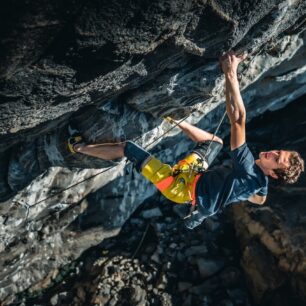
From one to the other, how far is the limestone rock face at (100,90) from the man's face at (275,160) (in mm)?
1032

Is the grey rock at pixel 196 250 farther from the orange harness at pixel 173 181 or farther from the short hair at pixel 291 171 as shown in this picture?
the short hair at pixel 291 171

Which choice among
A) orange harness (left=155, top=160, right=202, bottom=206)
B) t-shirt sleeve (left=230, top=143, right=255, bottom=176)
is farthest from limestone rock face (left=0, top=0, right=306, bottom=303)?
t-shirt sleeve (left=230, top=143, right=255, bottom=176)

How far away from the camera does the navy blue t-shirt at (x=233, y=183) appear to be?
418cm

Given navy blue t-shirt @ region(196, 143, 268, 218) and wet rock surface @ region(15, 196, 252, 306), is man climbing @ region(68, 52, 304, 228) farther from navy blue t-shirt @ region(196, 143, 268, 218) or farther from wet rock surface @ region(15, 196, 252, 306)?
wet rock surface @ region(15, 196, 252, 306)

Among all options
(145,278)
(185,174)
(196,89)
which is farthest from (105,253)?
(196,89)

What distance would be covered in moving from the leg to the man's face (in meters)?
1.58

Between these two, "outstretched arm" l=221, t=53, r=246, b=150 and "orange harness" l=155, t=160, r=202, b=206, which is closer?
"outstretched arm" l=221, t=53, r=246, b=150

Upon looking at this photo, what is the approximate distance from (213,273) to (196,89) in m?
3.32

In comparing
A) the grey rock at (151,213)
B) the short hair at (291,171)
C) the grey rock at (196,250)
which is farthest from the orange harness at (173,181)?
the grey rock at (151,213)

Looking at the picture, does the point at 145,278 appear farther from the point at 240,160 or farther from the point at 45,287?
the point at 240,160

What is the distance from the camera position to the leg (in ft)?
16.0

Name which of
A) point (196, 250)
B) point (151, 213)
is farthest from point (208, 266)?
point (151, 213)

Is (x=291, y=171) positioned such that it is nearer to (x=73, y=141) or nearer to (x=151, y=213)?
(x=73, y=141)

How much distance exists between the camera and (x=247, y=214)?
22.7 ft
